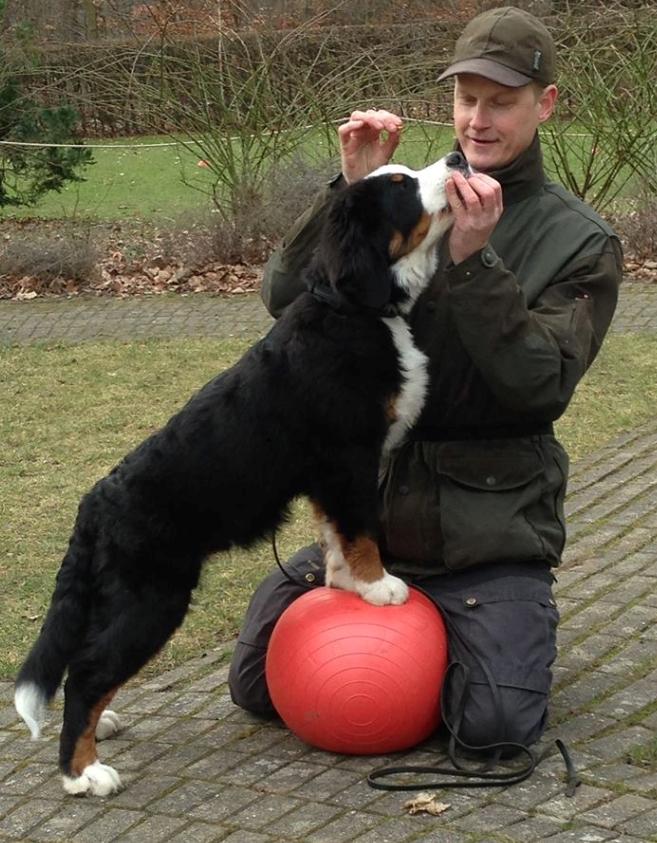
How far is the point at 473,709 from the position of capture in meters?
4.31

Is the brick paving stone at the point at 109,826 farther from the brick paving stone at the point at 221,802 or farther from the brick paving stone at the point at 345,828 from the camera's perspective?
the brick paving stone at the point at 345,828

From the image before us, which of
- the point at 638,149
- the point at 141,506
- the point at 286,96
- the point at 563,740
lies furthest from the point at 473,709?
the point at 286,96

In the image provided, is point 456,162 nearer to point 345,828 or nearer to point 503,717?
point 503,717

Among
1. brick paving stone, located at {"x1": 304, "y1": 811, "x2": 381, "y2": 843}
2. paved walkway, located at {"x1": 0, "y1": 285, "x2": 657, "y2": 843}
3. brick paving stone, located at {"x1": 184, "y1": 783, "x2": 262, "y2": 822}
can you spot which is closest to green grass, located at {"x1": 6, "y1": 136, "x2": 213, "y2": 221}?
paved walkway, located at {"x1": 0, "y1": 285, "x2": 657, "y2": 843}

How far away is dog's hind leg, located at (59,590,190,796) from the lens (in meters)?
4.13

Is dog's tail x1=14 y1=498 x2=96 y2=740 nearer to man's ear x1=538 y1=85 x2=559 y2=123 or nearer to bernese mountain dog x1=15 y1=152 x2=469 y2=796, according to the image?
bernese mountain dog x1=15 y1=152 x2=469 y2=796

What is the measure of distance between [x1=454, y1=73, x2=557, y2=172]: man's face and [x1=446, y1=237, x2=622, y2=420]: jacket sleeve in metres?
0.45

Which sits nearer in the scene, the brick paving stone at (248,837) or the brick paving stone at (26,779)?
the brick paving stone at (248,837)

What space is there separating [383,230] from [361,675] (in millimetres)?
1421

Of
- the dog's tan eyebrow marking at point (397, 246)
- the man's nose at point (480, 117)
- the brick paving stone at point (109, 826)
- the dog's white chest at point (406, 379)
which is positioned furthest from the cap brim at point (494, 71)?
the brick paving stone at point (109, 826)

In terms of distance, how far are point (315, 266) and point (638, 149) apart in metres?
10.1

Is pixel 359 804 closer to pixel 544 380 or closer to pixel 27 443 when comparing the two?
pixel 544 380

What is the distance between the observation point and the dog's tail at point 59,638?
417cm

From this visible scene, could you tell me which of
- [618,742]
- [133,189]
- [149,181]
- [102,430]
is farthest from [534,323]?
[149,181]
